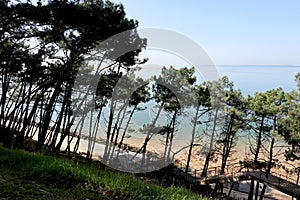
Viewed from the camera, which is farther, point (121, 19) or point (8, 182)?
point (121, 19)

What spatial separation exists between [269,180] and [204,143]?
597 cm

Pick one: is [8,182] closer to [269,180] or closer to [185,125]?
[269,180]

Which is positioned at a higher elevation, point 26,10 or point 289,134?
point 26,10

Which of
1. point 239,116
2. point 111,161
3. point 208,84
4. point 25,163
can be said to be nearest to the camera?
point 25,163

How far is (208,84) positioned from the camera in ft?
51.9

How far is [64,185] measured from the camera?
385 cm

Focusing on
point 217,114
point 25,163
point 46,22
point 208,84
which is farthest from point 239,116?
point 25,163

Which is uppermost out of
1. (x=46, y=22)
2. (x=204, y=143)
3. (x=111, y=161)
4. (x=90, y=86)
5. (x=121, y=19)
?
(x=121, y=19)

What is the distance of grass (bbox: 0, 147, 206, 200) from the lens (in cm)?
333

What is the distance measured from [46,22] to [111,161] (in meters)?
13.2

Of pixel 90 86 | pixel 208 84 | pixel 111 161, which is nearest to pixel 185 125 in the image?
pixel 208 84

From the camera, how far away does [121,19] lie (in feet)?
30.4

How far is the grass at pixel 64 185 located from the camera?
10.9ft

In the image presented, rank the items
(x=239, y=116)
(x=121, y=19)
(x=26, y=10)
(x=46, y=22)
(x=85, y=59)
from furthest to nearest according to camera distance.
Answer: (x=239, y=116) → (x=85, y=59) → (x=121, y=19) → (x=46, y=22) → (x=26, y=10)
